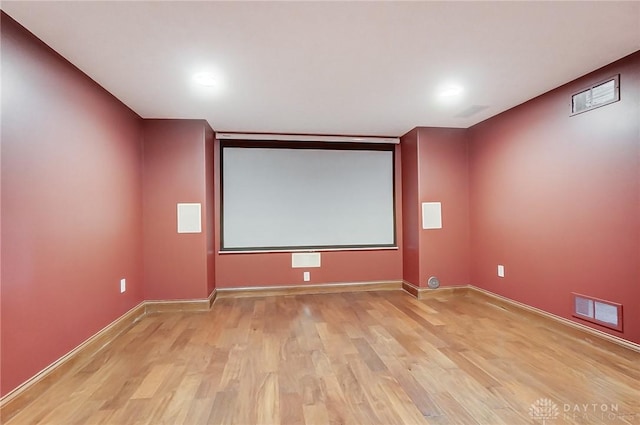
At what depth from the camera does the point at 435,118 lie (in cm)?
366

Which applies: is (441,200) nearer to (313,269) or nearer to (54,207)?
(313,269)

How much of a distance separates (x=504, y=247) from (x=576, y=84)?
1.78m

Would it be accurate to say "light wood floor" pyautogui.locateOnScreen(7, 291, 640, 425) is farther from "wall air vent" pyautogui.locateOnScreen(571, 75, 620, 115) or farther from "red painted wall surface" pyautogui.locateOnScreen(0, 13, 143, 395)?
"wall air vent" pyautogui.locateOnScreen(571, 75, 620, 115)

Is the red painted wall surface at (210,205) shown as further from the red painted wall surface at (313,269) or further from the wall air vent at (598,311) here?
the wall air vent at (598,311)

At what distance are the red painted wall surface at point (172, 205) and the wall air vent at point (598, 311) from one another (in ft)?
12.5

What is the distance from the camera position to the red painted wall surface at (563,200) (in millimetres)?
2260

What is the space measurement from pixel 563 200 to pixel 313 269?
A: 117 inches

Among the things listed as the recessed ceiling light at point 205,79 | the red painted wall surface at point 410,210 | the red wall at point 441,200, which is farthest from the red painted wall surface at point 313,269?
the recessed ceiling light at point 205,79

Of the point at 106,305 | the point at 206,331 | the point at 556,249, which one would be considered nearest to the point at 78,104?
the point at 106,305

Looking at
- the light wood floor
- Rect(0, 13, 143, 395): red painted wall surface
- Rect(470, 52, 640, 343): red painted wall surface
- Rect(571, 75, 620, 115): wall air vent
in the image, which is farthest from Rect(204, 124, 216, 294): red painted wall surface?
Rect(571, 75, 620, 115): wall air vent

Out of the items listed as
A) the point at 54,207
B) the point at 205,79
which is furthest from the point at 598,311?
the point at 54,207

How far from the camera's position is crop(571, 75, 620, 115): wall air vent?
2.32 meters

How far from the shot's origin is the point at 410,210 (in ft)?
14.0

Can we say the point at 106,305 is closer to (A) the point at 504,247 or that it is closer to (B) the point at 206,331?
(B) the point at 206,331
